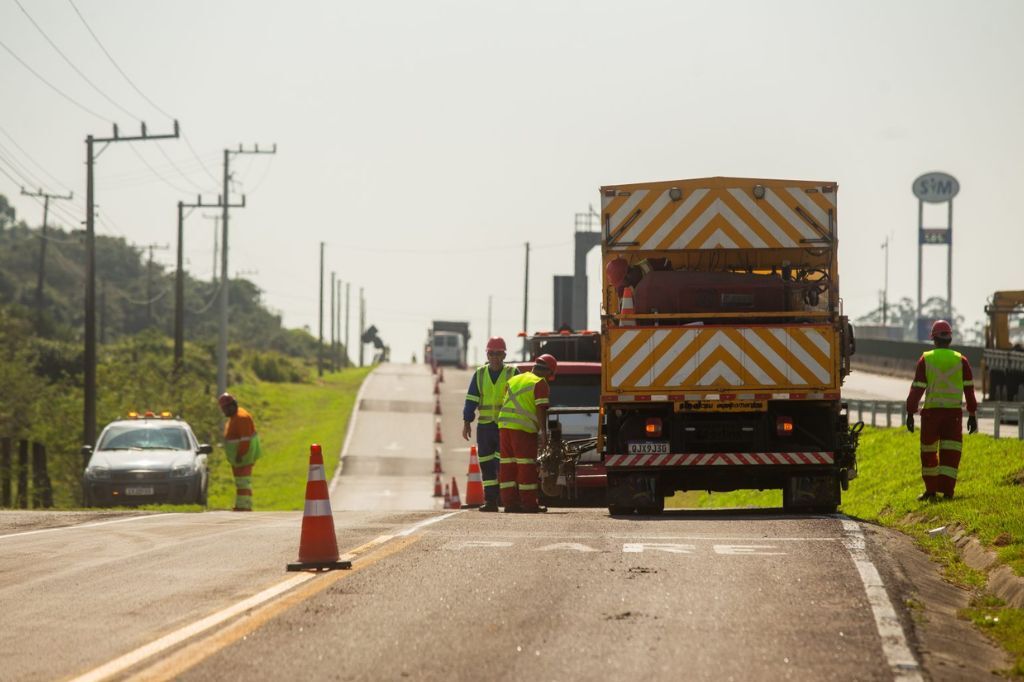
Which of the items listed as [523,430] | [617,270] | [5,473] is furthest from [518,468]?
[5,473]

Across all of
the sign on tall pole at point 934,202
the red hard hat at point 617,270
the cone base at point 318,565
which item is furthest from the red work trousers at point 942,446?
the sign on tall pole at point 934,202

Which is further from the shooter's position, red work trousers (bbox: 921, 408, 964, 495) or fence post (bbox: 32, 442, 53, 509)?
fence post (bbox: 32, 442, 53, 509)

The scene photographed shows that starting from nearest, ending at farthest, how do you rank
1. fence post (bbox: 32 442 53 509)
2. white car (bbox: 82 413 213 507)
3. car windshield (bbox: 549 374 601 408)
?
car windshield (bbox: 549 374 601 408), white car (bbox: 82 413 213 507), fence post (bbox: 32 442 53 509)

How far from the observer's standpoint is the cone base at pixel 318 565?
1165cm

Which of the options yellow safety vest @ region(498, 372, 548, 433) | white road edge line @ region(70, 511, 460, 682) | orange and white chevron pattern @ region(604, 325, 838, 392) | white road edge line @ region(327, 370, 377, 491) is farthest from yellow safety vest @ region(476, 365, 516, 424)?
white road edge line @ region(327, 370, 377, 491)

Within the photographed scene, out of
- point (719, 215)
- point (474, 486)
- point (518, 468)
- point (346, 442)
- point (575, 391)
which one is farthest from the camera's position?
point (346, 442)

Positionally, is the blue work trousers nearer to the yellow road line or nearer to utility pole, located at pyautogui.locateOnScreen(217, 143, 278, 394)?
the yellow road line

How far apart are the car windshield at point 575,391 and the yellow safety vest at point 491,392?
271 cm

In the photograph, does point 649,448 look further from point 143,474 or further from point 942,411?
point 143,474

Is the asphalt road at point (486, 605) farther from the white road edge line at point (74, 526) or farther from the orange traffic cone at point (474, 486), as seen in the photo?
the orange traffic cone at point (474, 486)

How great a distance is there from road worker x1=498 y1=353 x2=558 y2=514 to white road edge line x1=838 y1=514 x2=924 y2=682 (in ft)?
18.3

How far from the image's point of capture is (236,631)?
8.96 meters

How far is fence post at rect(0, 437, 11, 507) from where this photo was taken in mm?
38781

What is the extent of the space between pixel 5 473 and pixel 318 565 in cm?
3044
